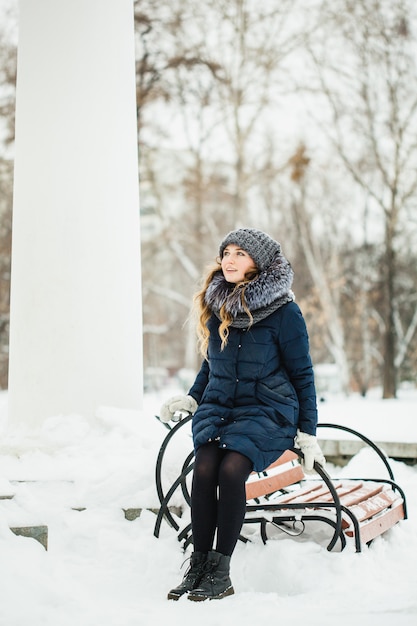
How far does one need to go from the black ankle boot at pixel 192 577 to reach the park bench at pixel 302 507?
16.5 inches

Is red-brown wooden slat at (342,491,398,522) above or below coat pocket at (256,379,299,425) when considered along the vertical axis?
below

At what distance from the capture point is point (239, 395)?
11.9 ft

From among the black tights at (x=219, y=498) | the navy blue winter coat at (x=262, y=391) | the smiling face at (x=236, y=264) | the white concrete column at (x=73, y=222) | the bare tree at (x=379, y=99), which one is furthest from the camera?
the bare tree at (x=379, y=99)

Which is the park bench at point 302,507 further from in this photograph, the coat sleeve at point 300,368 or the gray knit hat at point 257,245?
the gray knit hat at point 257,245

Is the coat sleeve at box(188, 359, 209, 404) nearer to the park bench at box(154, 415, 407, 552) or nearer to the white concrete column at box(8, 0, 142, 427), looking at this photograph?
the park bench at box(154, 415, 407, 552)

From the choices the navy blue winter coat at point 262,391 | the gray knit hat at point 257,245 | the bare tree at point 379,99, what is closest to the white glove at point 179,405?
the navy blue winter coat at point 262,391

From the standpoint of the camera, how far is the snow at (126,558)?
301cm

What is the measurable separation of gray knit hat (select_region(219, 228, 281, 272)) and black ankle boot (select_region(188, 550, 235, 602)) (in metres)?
1.43

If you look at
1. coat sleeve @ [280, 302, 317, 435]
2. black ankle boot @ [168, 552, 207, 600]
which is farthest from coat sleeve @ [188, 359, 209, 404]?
black ankle boot @ [168, 552, 207, 600]

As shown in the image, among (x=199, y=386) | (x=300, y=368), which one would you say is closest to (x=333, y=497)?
(x=300, y=368)

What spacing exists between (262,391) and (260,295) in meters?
0.46

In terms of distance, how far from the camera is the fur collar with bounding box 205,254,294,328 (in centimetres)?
370

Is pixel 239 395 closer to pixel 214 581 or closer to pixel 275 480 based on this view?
pixel 275 480

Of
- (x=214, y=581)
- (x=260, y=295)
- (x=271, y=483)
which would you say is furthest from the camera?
(x=271, y=483)
